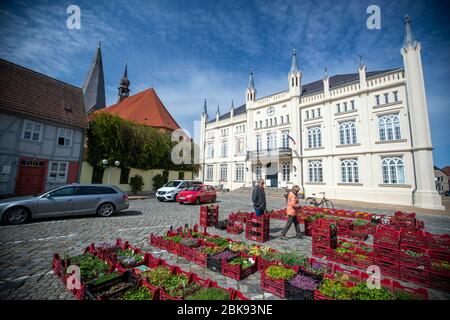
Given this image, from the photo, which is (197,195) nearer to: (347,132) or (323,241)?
(323,241)

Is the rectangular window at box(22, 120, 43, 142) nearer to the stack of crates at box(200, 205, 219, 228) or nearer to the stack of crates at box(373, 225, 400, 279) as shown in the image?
the stack of crates at box(200, 205, 219, 228)

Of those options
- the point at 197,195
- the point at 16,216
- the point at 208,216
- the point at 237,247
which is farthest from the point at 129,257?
the point at 197,195

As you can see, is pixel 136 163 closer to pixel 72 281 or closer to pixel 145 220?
pixel 145 220

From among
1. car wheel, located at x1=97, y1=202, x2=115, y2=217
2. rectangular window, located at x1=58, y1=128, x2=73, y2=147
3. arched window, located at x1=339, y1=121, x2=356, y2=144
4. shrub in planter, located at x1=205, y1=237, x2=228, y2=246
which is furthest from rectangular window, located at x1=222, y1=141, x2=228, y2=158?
shrub in planter, located at x1=205, y1=237, x2=228, y2=246

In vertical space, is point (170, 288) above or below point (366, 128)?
below

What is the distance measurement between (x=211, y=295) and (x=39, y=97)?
22.0 m

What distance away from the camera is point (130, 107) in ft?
119

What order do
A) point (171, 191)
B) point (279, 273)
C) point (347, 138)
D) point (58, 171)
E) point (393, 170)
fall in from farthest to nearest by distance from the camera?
point (347, 138) < point (393, 170) < point (58, 171) < point (171, 191) < point (279, 273)

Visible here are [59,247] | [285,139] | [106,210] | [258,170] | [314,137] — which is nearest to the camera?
[59,247]

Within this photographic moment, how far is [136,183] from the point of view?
23609 millimetres

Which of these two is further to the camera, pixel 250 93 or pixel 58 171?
pixel 250 93

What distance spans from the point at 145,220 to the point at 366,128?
76.1 feet
